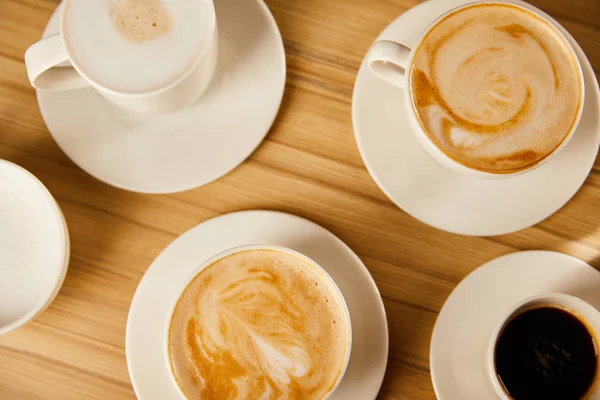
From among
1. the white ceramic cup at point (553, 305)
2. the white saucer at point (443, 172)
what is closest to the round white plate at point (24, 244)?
the white saucer at point (443, 172)

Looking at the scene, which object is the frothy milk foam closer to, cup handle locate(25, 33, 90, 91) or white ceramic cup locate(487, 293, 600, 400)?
cup handle locate(25, 33, 90, 91)

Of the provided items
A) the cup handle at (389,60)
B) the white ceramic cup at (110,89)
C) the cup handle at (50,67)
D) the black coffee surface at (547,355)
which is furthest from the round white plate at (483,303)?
the cup handle at (50,67)

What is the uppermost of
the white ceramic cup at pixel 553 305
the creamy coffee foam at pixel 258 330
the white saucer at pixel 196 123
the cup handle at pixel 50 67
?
the cup handle at pixel 50 67

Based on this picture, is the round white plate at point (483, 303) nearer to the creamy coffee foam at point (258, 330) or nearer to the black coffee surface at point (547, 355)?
the black coffee surface at point (547, 355)

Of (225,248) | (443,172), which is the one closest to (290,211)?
(225,248)

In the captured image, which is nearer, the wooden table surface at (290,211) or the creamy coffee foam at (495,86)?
the creamy coffee foam at (495,86)

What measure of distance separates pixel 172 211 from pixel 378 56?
0.38 metres

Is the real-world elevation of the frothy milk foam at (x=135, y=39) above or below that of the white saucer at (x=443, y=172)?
above

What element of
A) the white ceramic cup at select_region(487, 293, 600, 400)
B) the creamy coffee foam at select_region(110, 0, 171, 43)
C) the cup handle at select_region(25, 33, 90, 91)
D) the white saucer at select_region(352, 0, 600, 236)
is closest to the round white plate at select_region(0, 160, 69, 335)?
the cup handle at select_region(25, 33, 90, 91)

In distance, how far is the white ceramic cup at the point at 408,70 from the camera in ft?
2.56

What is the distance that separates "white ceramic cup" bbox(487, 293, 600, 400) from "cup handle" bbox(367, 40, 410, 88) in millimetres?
327

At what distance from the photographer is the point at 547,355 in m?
0.84

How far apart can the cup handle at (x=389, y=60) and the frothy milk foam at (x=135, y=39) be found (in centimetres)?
21

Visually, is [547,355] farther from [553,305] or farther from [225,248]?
[225,248]
